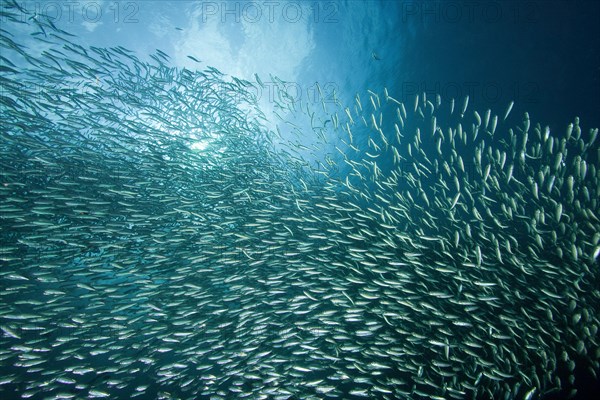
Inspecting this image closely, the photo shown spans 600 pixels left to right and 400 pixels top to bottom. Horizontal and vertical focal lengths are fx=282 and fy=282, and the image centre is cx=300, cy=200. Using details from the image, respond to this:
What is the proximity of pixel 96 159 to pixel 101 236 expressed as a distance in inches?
94.8

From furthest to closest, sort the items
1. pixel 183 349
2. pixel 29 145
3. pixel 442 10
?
pixel 442 10, pixel 29 145, pixel 183 349

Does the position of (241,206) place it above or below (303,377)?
above

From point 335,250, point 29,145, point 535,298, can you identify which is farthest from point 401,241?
point 29,145

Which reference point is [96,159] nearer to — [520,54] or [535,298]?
[535,298]

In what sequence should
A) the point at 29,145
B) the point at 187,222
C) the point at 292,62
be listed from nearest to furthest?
1. the point at 29,145
2. the point at 187,222
3. the point at 292,62

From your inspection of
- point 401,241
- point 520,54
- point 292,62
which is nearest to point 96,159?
point 401,241

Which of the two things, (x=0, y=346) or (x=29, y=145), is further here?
(x=29, y=145)

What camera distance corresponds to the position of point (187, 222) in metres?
8.57

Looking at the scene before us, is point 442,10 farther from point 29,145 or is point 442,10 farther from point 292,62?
point 29,145

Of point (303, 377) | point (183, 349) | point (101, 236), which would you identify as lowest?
point (303, 377)

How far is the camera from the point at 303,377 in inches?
250

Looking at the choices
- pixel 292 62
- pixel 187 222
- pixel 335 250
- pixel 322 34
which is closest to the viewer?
A: pixel 335 250

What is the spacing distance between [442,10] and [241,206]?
1581cm

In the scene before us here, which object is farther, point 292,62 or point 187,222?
point 292,62
